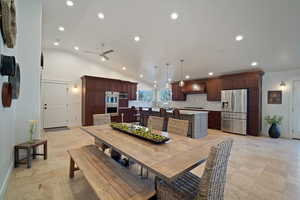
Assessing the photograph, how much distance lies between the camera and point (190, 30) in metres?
3.81

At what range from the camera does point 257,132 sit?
5129mm

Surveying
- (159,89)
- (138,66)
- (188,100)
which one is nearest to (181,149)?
(138,66)

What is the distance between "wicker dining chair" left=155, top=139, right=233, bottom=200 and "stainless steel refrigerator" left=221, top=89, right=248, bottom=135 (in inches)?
190

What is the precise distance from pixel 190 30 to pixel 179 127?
2.78m

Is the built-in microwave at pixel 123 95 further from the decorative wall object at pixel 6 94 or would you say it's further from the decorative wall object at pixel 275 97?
the decorative wall object at pixel 275 97

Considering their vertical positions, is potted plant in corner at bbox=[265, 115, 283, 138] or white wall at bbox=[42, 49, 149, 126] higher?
white wall at bbox=[42, 49, 149, 126]

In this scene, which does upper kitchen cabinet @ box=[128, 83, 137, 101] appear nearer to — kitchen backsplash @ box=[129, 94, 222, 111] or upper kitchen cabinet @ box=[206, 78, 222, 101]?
kitchen backsplash @ box=[129, 94, 222, 111]

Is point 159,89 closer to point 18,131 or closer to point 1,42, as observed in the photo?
point 18,131

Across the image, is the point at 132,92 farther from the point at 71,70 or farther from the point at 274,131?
the point at 274,131

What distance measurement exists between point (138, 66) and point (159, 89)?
10.3ft

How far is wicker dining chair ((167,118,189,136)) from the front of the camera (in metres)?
2.36

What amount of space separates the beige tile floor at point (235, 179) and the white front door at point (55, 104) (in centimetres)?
327

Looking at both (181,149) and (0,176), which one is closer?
(181,149)

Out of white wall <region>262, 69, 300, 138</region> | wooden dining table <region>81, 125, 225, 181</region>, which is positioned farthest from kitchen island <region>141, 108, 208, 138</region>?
wooden dining table <region>81, 125, 225, 181</region>
